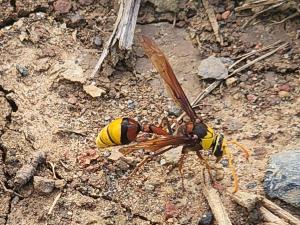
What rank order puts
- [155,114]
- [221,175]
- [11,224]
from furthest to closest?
[155,114]
[221,175]
[11,224]

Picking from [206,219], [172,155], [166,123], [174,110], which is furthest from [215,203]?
[174,110]

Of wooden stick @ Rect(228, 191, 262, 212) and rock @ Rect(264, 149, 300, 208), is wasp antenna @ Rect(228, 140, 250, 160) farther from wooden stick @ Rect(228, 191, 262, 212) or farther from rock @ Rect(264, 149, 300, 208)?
wooden stick @ Rect(228, 191, 262, 212)

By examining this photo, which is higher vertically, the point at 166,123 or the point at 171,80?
the point at 171,80

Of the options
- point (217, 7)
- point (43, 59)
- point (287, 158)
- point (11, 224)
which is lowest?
point (11, 224)

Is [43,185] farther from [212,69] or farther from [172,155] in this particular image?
[212,69]

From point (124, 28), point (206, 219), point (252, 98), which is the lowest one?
point (206, 219)

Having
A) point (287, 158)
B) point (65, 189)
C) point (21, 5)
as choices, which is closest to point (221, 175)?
point (287, 158)

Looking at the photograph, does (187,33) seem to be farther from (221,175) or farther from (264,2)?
(221,175)

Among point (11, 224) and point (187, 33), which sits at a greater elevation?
point (187, 33)
